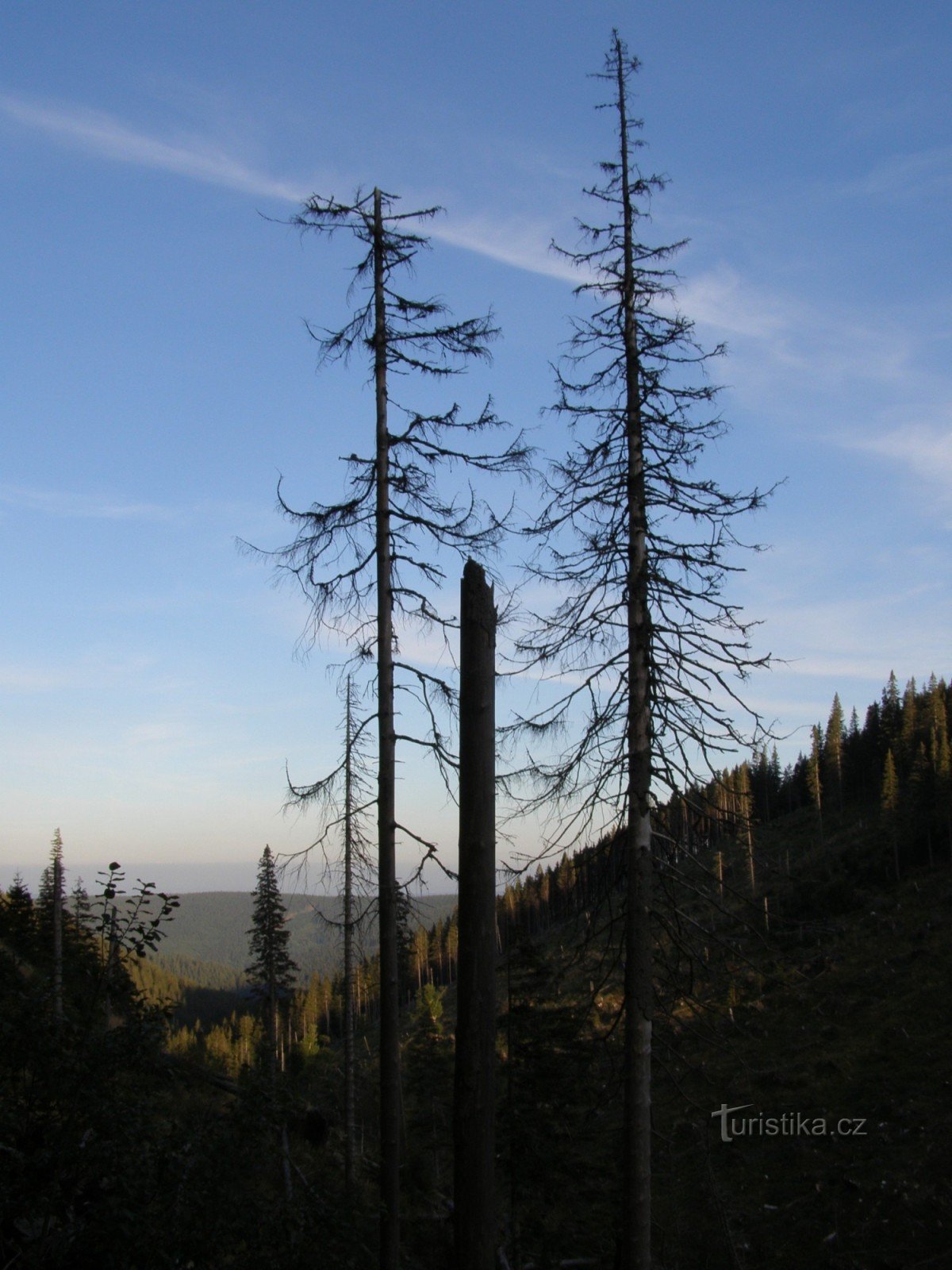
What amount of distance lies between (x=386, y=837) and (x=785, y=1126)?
29484mm

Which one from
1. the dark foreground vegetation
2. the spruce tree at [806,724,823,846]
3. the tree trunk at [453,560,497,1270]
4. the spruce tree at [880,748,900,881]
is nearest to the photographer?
the tree trunk at [453,560,497,1270]

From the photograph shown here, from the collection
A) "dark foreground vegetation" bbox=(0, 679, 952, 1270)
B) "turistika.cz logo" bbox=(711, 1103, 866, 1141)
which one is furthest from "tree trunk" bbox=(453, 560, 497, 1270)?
"turistika.cz logo" bbox=(711, 1103, 866, 1141)

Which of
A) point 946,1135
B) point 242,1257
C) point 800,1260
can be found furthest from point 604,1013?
point 242,1257

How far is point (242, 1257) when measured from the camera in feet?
23.0

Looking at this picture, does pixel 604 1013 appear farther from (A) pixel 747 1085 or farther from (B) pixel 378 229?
(B) pixel 378 229

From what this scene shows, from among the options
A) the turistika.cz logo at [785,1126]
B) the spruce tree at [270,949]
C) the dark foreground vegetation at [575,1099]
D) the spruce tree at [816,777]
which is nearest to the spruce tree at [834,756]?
the spruce tree at [816,777]

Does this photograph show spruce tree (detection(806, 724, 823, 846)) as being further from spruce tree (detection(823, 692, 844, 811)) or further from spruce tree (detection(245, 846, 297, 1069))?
spruce tree (detection(245, 846, 297, 1069))

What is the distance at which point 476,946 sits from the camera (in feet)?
18.5

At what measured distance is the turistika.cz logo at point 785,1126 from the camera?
29.0 meters

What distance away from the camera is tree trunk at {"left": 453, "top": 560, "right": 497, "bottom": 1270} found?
5.31 m

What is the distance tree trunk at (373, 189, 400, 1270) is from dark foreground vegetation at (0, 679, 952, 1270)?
0.50 m

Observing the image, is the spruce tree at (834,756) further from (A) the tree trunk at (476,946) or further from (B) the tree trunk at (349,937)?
(A) the tree trunk at (476,946)

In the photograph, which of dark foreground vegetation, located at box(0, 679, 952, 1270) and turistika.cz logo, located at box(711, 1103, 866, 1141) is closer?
dark foreground vegetation, located at box(0, 679, 952, 1270)

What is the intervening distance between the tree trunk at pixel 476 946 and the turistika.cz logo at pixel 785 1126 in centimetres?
2734
